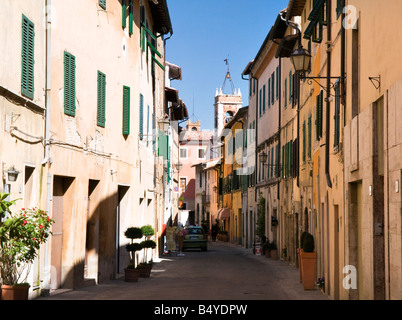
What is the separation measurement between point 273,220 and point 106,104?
1620 centimetres

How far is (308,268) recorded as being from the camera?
1900cm

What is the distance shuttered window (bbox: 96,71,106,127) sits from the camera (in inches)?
768

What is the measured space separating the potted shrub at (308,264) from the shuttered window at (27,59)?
8366 mm

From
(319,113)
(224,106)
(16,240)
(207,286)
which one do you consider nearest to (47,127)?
(16,240)

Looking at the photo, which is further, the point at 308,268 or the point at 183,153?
the point at 183,153

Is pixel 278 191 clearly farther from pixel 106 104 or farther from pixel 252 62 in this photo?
pixel 106 104

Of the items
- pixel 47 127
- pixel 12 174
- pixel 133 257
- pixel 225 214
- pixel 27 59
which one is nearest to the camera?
pixel 12 174

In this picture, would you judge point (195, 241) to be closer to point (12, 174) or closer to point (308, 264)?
point (308, 264)

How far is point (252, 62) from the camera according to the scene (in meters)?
43.7

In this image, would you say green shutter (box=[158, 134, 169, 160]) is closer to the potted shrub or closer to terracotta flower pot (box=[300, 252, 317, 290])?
the potted shrub

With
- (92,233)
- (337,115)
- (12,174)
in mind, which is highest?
(337,115)

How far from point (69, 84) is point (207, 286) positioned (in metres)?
6.47

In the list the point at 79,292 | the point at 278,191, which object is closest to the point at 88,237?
the point at 79,292

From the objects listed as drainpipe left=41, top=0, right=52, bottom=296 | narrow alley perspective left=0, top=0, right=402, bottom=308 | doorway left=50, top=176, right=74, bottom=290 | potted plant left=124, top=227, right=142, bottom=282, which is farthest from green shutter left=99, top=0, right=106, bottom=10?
potted plant left=124, top=227, right=142, bottom=282
